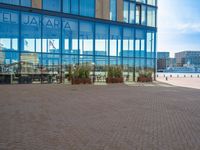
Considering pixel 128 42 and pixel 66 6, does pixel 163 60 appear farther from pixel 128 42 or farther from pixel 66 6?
pixel 66 6

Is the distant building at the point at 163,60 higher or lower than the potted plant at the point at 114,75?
higher

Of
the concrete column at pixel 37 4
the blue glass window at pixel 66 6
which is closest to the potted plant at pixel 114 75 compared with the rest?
the blue glass window at pixel 66 6

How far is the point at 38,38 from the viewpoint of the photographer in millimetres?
26828

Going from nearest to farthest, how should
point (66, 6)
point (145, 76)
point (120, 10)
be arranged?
point (66, 6)
point (120, 10)
point (145, 76)

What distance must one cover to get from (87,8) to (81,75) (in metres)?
7.19

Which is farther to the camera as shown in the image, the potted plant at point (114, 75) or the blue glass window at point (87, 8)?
the potted plant at point (114, 75)

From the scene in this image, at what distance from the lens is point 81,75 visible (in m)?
27.2

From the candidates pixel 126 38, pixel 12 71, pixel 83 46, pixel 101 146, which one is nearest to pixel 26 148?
pixel 101 146

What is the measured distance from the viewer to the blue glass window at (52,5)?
27163 millimetres

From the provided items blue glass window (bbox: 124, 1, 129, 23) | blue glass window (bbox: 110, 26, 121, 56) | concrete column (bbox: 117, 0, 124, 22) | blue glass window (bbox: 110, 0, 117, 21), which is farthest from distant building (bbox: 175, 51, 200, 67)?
blue glass window (bbox: 110, 0, 117, 21)

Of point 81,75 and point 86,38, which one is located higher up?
point 86,38

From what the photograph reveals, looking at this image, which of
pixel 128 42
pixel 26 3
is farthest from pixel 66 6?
pixel 128 42

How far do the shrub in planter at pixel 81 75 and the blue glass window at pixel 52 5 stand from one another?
5.84 meters

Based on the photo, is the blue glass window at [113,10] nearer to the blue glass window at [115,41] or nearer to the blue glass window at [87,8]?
the blue glass window at [115,41]
